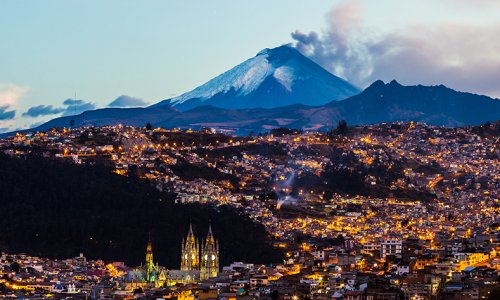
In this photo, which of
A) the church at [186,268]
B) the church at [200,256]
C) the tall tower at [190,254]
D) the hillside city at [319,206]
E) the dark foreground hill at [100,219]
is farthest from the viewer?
the dark foreground hill at [100,219]

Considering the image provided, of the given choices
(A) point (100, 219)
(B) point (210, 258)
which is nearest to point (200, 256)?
(B) point (210, 258)

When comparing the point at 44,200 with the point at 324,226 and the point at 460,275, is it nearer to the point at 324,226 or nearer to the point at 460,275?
the point at 324,226

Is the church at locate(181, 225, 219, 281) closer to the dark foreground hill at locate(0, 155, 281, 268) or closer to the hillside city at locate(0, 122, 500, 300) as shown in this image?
the dark foreground hill at locate(0, 155, 281, 268)

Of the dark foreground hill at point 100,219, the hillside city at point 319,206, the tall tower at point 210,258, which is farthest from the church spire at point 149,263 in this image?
the tall tower at point 210,258

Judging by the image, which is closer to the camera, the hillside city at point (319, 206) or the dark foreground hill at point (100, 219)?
the hillside city at point (319, 206)

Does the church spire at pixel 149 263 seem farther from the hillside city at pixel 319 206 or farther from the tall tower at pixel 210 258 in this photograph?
the tall tower at pixel 210 258

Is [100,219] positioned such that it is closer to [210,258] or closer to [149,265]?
[210,258]

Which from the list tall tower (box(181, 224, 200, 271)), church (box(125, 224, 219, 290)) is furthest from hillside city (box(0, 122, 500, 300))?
tall tower (box(181, 224, 200, 271))
